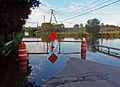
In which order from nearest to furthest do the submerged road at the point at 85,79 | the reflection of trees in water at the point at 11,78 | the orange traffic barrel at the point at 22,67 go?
1. the submerged road at the point at 85,79
2. the reflection of trees in water at the point at 11,78
3. the orange traffic barrel at the point at 22,67

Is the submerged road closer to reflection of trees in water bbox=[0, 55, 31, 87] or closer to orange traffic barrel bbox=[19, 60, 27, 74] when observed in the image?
reflection of trees in water bbox=[0, 55, 31, 87]

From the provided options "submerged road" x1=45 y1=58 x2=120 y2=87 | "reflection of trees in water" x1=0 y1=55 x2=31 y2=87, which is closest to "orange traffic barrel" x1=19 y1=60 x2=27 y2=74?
"reflection of trees in water" x1=0 y1=55 x2=31 y2=87

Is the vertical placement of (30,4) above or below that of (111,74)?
above

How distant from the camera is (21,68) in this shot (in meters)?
12.5

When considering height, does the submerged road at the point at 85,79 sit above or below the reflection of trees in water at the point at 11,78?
above

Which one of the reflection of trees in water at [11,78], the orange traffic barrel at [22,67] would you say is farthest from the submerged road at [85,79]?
the orange traffic barrel at [22,67]

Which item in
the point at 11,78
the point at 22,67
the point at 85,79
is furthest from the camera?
the point at 22,67

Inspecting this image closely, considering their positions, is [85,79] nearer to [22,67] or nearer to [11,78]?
[11,78]

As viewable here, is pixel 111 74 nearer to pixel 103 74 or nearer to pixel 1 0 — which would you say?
pixel 103 74

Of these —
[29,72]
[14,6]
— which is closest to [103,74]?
[29,72]

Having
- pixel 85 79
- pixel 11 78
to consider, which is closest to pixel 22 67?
pixel 11 78

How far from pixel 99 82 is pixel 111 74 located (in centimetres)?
172

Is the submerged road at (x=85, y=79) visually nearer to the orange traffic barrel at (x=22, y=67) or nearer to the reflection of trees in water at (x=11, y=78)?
the reflection of trees in water at (x=11, y=78)

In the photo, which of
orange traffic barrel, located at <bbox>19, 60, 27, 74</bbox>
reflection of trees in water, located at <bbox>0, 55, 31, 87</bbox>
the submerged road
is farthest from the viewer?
orange traffic barrel, located at <bbox>19, 60, 27, 74</bbox>
